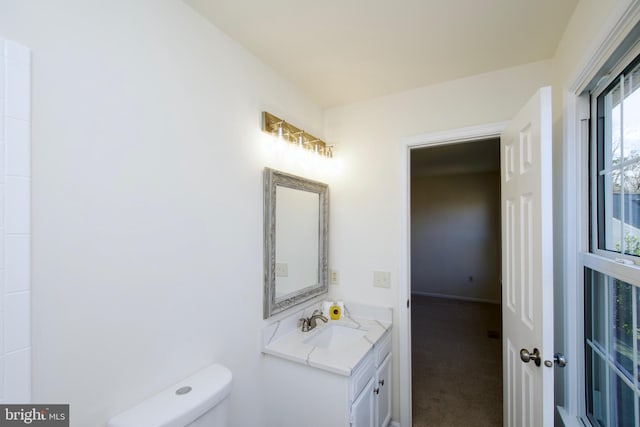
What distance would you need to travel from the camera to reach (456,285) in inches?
225

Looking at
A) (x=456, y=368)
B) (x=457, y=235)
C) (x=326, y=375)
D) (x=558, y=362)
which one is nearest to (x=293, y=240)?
(x=326, y=375)

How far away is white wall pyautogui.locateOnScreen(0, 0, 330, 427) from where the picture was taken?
2.75 ft

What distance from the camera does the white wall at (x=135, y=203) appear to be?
2.75 ft

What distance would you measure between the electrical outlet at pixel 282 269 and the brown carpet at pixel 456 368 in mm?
1538

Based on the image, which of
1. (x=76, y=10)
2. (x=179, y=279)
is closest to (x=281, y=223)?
(x=179, y=279)

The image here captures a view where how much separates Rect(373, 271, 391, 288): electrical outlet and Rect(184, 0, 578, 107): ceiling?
138 cm

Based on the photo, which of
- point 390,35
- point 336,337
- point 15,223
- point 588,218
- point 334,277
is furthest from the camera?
point 334,277

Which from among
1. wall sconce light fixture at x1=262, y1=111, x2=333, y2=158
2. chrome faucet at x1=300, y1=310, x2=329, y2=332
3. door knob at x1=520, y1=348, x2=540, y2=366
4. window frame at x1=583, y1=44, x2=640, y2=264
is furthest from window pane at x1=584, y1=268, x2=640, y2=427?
wall sconce light fixture at x1=262, y1=111, x2=333, y2=158

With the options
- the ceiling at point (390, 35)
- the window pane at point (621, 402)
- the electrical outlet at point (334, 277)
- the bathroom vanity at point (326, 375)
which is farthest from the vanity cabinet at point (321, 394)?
the ceiling at point (390, 35)

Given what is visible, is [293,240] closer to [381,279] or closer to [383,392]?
[381,279]

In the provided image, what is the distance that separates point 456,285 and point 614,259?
203 inches

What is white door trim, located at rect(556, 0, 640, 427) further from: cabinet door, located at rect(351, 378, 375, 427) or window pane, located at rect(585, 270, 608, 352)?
cabinet door, located at rect(351, 378, 375, 427)

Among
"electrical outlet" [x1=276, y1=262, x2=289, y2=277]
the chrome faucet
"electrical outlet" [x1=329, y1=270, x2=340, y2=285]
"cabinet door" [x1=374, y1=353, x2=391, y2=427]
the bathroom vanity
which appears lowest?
"cabinet door" [x1=374, y1=353, x2=391, y2=427]

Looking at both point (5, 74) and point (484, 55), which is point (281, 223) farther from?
point (484, 55)
